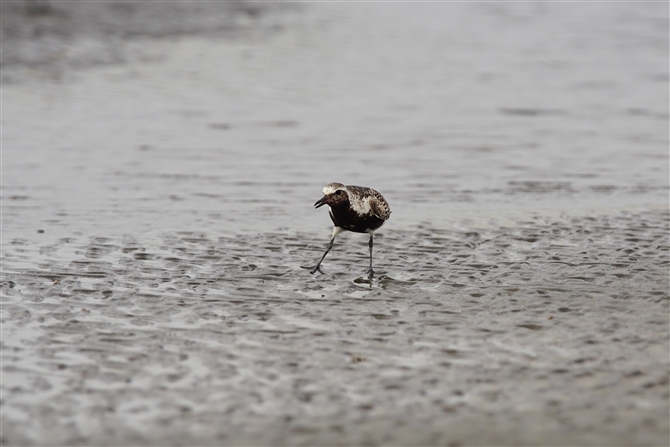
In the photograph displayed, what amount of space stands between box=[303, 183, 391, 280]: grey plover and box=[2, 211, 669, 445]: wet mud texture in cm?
45

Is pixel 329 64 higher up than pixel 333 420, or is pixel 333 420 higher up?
pixel 329 64

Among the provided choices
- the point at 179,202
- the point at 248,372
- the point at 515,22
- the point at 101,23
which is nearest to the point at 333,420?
the point at 248,372

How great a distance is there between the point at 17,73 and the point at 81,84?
148 centimetres

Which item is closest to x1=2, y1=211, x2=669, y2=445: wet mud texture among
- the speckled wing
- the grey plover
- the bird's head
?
the grey plover

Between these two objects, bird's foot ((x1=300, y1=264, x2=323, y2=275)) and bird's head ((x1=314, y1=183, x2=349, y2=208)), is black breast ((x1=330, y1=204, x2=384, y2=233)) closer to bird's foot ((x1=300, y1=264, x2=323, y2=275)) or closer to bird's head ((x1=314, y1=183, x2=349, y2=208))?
bird's head ((x1=314, y1=183, x2=349, y2=208))

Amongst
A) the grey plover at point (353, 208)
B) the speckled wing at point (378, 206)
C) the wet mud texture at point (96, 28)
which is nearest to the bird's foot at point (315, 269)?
the grey plover at point (353, 208)

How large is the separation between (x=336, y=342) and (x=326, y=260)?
118 inches

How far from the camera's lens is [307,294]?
9.30 m

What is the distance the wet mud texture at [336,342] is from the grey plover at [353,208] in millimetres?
446

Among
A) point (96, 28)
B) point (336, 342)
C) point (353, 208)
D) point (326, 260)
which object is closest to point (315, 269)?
point (326, 260)

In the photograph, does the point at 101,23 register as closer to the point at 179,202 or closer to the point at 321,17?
the point at 321,17

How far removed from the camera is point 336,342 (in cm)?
786

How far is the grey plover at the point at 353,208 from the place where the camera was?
10.1 m

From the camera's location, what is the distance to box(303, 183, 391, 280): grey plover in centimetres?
1014
